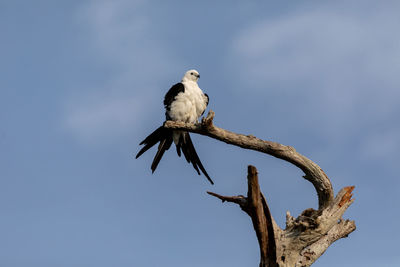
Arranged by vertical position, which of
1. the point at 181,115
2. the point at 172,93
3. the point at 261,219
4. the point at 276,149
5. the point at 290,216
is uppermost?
the point at 172,93

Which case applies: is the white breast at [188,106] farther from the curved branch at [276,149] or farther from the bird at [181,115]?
the curved branch at [276,149]

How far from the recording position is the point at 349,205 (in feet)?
25.4

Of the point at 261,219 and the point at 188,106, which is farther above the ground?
the point at 188,106

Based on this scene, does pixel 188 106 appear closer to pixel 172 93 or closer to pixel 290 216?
pixel 172 93

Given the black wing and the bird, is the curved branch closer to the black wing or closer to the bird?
the bird

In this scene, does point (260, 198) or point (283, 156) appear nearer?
point (260, 198)

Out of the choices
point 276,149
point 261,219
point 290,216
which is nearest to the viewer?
point 261,219

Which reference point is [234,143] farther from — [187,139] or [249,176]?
[187,139]

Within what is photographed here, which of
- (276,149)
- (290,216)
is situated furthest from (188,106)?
(290,216)

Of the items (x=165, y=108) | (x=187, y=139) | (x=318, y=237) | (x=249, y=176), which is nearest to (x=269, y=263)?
(x=318, y=237)

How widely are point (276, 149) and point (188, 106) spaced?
2.14m

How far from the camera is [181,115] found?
29.4ft

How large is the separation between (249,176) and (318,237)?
1.64 m

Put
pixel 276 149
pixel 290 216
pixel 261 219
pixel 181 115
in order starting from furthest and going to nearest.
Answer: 1. pixel 181 115
2. pixel 290 216
3. pixel 276 149
4. pixel 261 219
